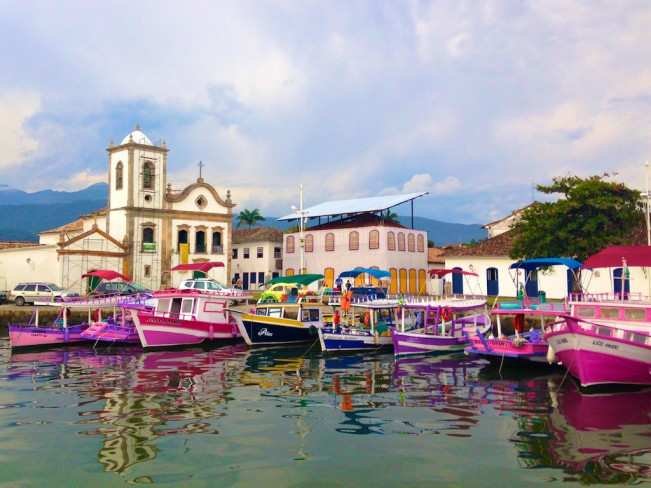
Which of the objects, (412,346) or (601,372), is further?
(412,346)

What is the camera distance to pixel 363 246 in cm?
5397

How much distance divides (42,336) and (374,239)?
2843 centimetres

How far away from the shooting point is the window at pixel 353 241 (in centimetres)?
5459

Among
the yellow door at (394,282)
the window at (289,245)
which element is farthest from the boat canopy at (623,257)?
the window at (289,245)

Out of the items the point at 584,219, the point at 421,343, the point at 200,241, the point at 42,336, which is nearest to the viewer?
the point at 421,343

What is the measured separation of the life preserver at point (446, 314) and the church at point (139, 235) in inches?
1219

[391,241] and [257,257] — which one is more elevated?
[391,241]

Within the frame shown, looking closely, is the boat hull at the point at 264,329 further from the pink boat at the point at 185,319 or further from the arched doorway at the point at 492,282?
the arched doorway at the point at 492,282

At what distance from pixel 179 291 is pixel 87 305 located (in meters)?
4.64

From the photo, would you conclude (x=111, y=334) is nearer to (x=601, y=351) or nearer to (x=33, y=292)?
(x=33, y=292)

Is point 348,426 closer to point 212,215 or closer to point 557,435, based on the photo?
point 557,435

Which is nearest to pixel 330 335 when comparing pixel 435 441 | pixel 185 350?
pixel 185 350

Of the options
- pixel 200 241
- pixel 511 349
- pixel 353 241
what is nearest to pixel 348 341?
pixel 511 349

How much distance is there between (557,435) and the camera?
48.1 ft
